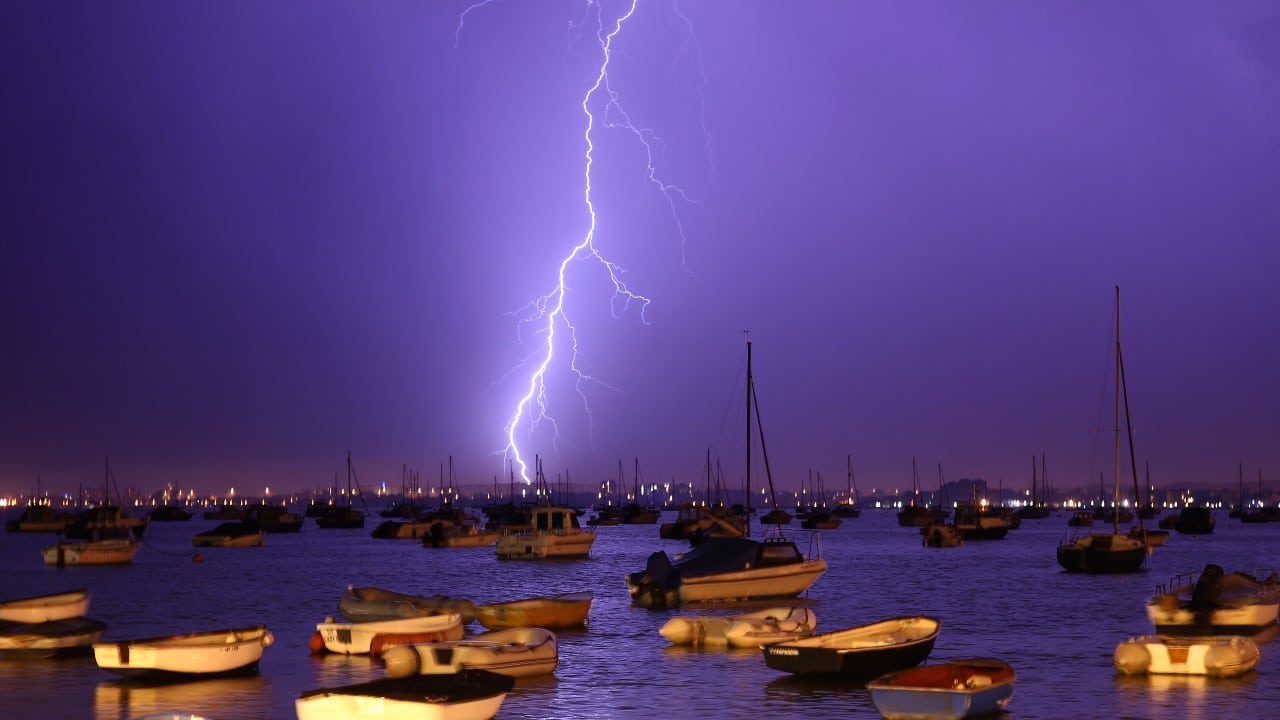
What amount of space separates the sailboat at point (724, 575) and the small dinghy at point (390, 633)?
1501 centimetres

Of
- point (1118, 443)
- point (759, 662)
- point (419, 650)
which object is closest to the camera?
point (419, 650)

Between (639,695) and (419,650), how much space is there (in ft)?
15.2

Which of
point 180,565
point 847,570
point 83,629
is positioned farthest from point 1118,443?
point 180,565

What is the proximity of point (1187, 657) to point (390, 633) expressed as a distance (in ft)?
60.1

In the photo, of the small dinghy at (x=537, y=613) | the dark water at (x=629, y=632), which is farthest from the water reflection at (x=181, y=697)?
the small dinghy at (x=537, y=613)

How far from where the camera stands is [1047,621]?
45188mm

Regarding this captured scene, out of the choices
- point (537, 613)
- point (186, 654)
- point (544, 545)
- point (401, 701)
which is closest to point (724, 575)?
point (537, 613)

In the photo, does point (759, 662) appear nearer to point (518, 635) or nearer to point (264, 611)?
point (518, 635)

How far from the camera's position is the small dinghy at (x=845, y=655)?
27.6 meters

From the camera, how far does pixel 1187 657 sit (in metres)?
28.7

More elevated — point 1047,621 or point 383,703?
point 383,703

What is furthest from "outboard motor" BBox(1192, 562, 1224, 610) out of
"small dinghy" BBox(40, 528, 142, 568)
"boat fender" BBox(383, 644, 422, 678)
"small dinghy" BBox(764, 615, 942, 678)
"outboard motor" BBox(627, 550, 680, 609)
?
"small dinghy" BBox(40, 528, 142, 568)

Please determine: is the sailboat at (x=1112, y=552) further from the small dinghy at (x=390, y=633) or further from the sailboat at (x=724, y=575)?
the small dinghy at (x=390, y=633)

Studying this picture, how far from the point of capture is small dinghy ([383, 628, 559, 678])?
86.2 ft
